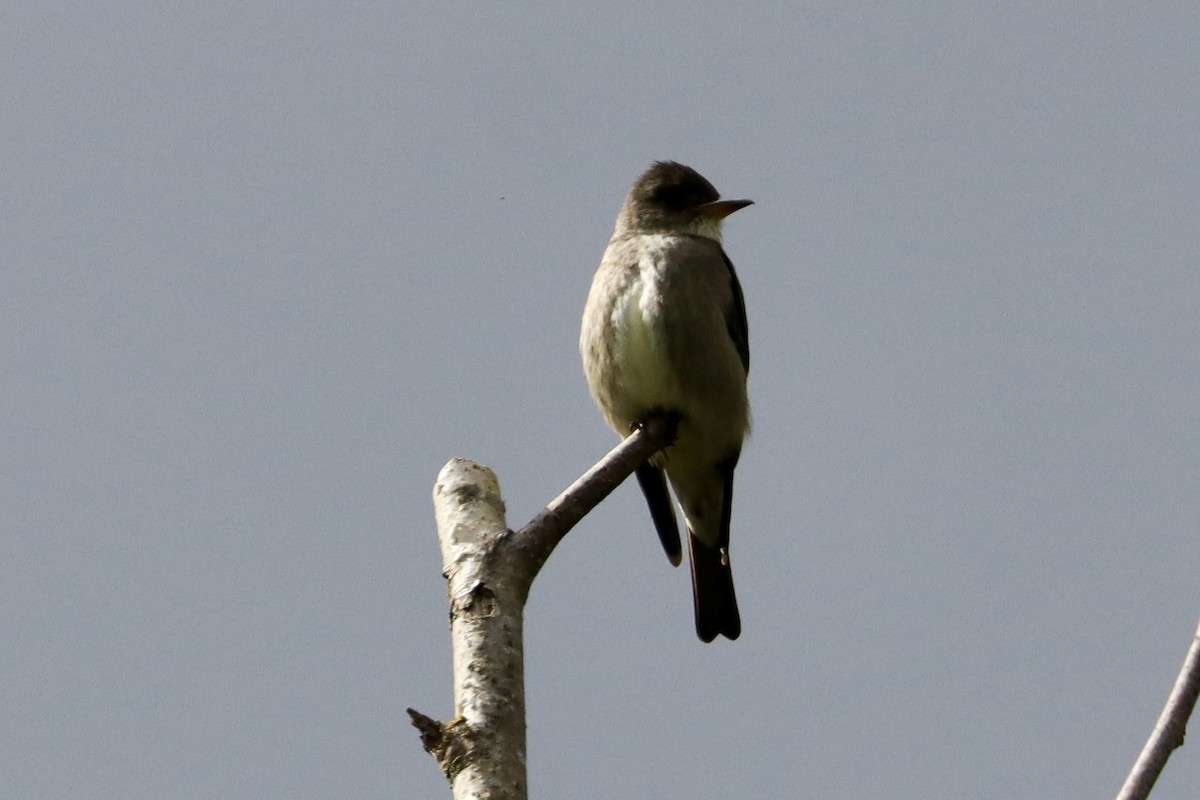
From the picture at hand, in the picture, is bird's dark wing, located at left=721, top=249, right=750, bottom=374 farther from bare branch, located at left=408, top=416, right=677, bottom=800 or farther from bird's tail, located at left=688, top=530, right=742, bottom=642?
bare branch, located at left=408, top=416, right=677, bottom=800

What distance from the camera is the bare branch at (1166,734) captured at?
303cm

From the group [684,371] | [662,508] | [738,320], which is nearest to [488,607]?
[684,371]

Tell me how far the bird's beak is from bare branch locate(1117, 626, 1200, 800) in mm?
5558

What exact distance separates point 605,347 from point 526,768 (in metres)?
3.75

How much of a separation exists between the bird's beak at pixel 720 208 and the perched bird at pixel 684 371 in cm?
16

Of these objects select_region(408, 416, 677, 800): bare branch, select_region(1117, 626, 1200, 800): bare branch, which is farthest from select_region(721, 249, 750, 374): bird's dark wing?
select_region(1117, 626, 1200, 800): bare branch

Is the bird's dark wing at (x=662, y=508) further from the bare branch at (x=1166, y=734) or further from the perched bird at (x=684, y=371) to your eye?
the bare branch at (x=1166, y=734)

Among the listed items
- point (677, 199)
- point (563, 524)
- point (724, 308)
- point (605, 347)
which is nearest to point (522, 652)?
point (563, 524)

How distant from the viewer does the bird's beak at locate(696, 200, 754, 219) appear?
8.48m

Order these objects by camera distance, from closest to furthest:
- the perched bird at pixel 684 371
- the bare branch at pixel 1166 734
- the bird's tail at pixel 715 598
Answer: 1. the bare branch at pixel 1166 734
2. the perched bird at pixel 684 371
3. the bird's tail at pixel 715 598

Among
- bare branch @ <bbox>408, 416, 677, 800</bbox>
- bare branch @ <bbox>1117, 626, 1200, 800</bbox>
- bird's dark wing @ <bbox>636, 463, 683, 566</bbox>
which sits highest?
bird's dark wing @ <bbox>636, 463, 683, 566</bbox>

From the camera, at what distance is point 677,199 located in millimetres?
8664

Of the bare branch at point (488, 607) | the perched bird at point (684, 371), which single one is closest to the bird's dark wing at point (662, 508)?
the perched bird at point (684, 371)

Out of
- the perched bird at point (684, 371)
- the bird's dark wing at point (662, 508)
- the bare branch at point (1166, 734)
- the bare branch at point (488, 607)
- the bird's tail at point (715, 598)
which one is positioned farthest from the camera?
the bird's tail at point (715, 598)
